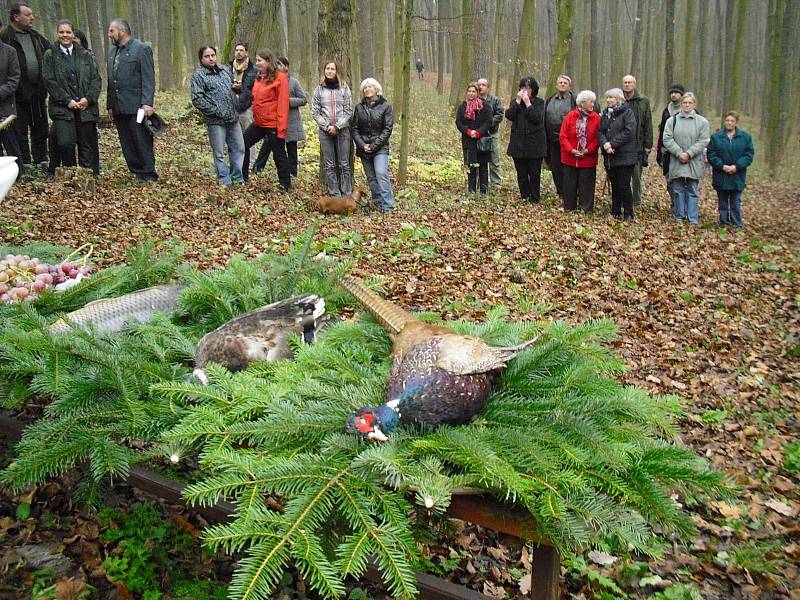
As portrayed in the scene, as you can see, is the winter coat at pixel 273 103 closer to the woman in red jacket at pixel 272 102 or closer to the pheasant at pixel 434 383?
the woman in red jacket at pixel 272 102

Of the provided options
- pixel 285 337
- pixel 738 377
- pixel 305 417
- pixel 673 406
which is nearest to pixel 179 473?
pixel 285 337

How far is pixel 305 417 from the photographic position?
7.32 feet

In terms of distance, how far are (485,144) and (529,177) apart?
0.98 metres

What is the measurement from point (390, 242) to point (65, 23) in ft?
17.9

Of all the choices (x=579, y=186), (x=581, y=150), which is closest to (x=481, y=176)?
(x=579, y=186)

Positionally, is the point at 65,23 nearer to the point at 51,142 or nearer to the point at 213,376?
the point at 51,142

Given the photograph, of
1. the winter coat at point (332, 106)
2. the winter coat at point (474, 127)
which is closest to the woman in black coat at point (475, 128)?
the winter coat at point (474, 127)

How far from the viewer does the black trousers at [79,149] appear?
9.05 meters

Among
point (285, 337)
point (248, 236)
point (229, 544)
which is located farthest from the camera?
point (248, 236)

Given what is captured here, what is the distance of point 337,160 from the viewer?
9836 millimetres

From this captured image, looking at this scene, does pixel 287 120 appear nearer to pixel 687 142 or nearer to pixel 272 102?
pixel 272 102

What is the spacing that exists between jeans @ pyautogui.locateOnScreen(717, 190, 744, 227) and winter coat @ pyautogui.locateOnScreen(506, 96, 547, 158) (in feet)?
10.3

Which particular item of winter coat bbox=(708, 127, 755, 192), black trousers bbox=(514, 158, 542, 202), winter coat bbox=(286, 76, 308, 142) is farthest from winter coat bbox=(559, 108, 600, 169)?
winter coat bbox=(286, 76, 308, 142)

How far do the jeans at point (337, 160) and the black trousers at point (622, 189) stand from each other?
435 cm
